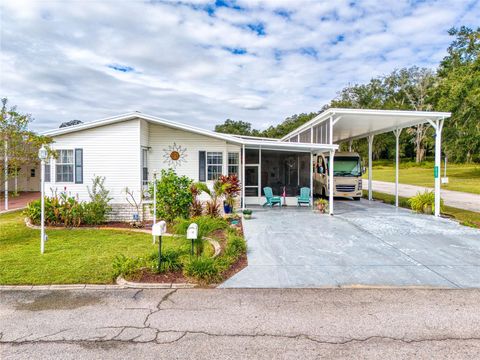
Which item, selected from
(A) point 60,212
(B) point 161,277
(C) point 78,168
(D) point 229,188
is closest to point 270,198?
(D) point 229,188

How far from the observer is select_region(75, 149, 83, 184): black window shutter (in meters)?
12.6

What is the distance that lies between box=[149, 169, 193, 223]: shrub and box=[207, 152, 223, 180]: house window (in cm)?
242

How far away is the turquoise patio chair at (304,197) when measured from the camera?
1551cm

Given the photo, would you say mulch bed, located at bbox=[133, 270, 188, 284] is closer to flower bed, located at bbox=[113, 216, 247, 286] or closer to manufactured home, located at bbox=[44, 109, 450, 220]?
flower bed, located at bbox=[113, 216, 247, 286]

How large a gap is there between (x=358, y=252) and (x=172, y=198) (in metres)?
6.55

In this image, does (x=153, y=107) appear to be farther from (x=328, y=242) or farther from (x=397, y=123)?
(x=328, y=242)

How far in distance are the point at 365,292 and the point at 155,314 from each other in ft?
11.5

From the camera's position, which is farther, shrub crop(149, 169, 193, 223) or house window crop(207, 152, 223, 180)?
house window crop(207, 152, 223, 180)

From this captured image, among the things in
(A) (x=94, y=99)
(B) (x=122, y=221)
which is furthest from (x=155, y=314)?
(A) (x=94, y=99)

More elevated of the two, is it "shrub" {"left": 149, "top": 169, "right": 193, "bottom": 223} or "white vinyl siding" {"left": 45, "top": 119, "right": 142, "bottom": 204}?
"white vinyl siding" {"left": 45, "top": 119, "right": 142, "bottom": 204}

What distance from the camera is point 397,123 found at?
48.4 feet

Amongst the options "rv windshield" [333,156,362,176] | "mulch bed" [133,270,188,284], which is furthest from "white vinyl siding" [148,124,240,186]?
"mulch bed" [133,270,188,284]

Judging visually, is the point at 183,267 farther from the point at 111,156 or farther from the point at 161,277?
the point at 111,156

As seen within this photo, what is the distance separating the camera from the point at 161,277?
6.14 meters
